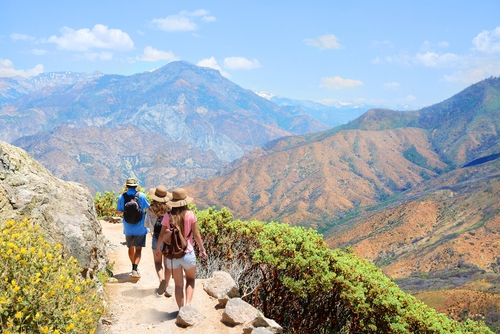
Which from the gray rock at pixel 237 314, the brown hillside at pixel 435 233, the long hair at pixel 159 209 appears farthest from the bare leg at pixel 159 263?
the brown hillside at pixel 435 233

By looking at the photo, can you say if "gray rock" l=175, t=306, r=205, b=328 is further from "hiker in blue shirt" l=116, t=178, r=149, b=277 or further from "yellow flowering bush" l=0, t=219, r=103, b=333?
"hiker in blue shirt" l=116, t=178, r=149, b=277

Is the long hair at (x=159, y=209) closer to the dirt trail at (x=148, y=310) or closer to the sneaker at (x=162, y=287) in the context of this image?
the sneaker at (x=162, y=287)

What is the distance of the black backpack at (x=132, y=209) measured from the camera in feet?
29.8

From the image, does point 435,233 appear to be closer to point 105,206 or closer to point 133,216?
point 105,206

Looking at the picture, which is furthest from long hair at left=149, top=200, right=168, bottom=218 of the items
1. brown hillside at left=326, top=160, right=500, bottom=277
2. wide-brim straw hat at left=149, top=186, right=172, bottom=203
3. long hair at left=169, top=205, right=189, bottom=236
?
brown hillside at left=326, top=160, right=500, bottom=277

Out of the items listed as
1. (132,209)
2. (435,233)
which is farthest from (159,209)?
(435,233)

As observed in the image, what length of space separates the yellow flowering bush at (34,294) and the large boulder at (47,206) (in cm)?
210

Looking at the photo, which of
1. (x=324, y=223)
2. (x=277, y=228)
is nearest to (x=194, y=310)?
(x=277, y=228)

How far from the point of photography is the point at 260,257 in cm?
893

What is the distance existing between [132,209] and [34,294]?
5167 millimetres

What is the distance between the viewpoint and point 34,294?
3990 millimetres

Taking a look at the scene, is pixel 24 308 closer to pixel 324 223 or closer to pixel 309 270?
pixel 309 270

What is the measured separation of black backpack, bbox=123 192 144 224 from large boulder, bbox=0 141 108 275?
0.85 meters

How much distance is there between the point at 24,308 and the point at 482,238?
107m
